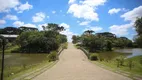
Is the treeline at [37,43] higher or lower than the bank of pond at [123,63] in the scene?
higher

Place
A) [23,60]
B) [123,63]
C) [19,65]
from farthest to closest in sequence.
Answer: [23,60], [19,65], [123,63]

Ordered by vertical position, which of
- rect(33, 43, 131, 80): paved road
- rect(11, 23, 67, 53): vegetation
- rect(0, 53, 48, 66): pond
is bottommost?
rect(33, 43, 131, 80): paved road

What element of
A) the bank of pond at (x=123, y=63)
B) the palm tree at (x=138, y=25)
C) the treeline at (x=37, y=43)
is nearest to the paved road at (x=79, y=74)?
the bank of pond at (x=123, y=63)

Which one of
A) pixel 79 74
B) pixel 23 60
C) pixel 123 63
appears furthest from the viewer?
pixel 23 60

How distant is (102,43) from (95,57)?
36899mm

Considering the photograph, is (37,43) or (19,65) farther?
(37,43)

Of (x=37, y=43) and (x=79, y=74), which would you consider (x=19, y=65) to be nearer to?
(x=79, y=74)

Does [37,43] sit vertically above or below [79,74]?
above

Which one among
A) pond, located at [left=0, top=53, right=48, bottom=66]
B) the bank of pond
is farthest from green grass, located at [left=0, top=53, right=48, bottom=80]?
the bank of pond

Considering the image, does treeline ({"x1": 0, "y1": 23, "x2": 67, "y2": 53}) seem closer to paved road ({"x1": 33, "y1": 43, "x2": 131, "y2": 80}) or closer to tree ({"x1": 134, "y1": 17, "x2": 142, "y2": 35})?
tree ({"x1": 134, "y1": 17, "x2": 142, "y2": 35})

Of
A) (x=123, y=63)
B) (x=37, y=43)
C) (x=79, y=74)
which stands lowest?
(x=79, y=74)

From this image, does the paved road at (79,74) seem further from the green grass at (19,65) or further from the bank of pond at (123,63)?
the green grass at (19,65)

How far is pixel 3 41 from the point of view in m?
10.7

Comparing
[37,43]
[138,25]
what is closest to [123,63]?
[138,25]
